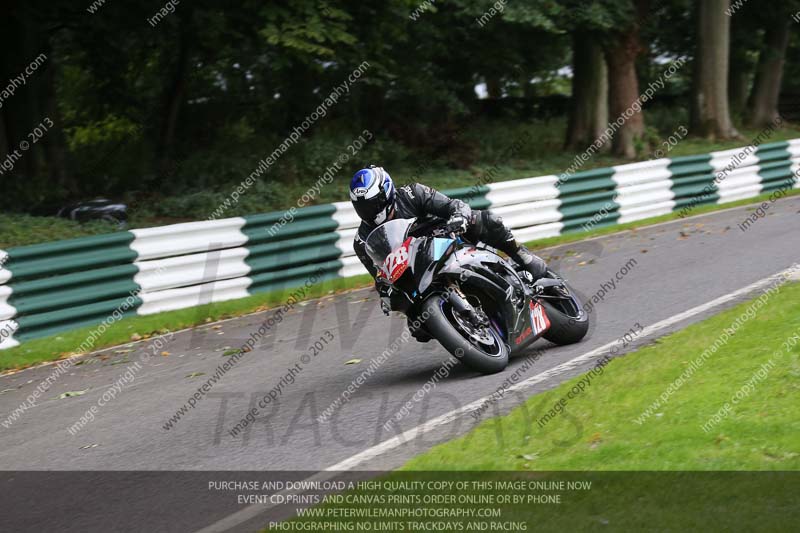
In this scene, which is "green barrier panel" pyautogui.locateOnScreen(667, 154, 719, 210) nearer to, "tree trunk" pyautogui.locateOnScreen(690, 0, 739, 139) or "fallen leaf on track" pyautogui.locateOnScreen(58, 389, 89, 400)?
"tree trunk" pyautogui.locateOnScreen(690, 0, 739, 139)

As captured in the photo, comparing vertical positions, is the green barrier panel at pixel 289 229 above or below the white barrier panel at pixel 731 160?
above

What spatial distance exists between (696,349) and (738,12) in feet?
91.2

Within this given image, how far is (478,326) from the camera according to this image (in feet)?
25.5

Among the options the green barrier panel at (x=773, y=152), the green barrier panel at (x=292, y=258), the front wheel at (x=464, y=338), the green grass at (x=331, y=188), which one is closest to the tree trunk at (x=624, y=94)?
the green grass at (x=331, y=188)

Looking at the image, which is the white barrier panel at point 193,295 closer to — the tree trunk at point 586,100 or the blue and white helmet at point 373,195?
the blue and white helmet at point 373,195

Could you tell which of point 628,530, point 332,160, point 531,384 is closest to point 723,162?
point 332,160

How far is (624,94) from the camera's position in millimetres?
24172

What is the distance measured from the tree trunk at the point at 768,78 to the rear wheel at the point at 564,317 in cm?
2806

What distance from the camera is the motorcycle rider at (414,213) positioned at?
744cm

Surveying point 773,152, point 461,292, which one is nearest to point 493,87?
point 773,152

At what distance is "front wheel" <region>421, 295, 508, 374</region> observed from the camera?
7.41 m

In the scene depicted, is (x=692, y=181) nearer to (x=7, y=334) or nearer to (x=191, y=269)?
(x=191, y=269)

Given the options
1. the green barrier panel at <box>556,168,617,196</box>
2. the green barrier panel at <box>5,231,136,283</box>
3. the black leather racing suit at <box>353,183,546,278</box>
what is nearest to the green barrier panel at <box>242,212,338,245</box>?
the green barrier panel at <box>5,231,136,283</box>

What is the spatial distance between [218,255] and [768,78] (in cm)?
2741
